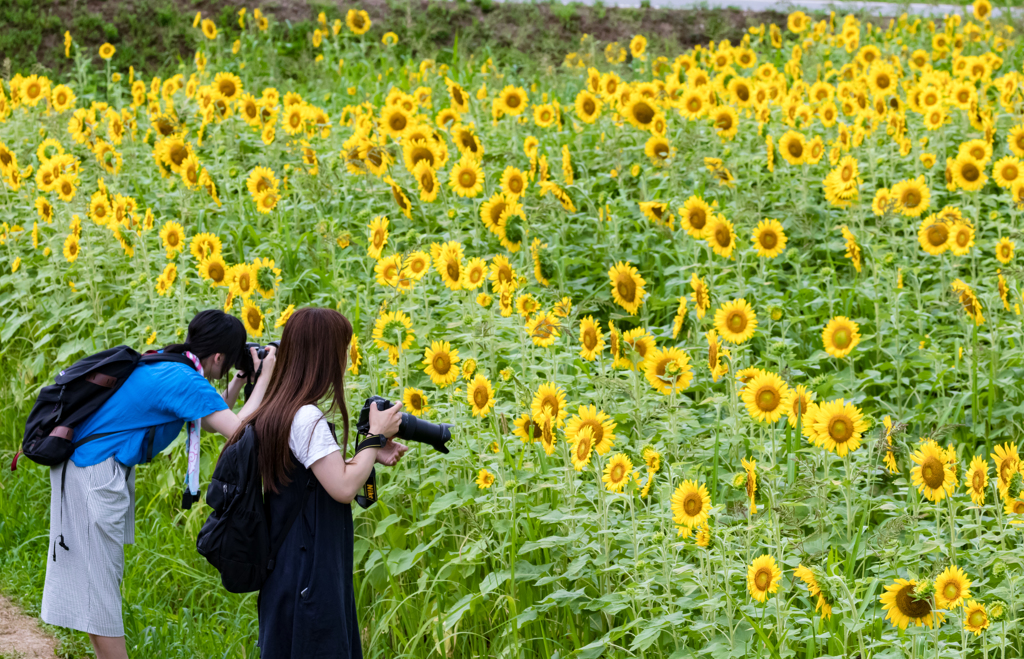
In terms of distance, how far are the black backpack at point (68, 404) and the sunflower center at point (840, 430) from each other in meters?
2.17

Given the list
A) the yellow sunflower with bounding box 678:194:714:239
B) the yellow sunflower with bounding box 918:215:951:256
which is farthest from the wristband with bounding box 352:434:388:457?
the yellow sunflower with bounding box 918:215:951:256

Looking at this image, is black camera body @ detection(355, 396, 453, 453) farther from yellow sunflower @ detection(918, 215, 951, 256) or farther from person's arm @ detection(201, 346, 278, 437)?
yellow sunflower @ detection(918, 215, 951, 256)

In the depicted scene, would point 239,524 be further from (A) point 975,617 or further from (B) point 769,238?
(B) point 769,238

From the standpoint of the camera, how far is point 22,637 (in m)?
4.23

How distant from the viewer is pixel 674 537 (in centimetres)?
333

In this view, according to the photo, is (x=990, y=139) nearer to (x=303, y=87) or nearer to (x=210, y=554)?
(x=210, y=554)

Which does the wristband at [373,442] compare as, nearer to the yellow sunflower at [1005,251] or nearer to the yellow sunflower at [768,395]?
the yellow sunflower at [768,395]

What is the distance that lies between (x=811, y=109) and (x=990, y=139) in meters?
1.28

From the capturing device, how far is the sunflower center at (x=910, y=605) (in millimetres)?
2633

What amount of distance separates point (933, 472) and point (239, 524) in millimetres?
1874

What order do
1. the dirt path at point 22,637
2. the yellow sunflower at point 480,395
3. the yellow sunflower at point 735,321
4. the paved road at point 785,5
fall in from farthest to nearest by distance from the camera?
the paved road at point 785,5 → the dirt path at point 22,637 → the yellow sunflower at point 735,321 → the yellow sunflower at point 480,395

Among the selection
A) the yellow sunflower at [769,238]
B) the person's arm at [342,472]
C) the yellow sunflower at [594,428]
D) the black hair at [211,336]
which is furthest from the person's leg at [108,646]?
the yellow sunflower at [769,238]

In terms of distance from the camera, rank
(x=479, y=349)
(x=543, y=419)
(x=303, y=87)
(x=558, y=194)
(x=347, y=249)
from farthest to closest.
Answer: (x=303, y=87), (x=347, y=249), (x=558, y=194), (x=479, y=349), (x=543, y=419)

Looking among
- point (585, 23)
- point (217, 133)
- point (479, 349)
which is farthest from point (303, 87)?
point (479, 349)
